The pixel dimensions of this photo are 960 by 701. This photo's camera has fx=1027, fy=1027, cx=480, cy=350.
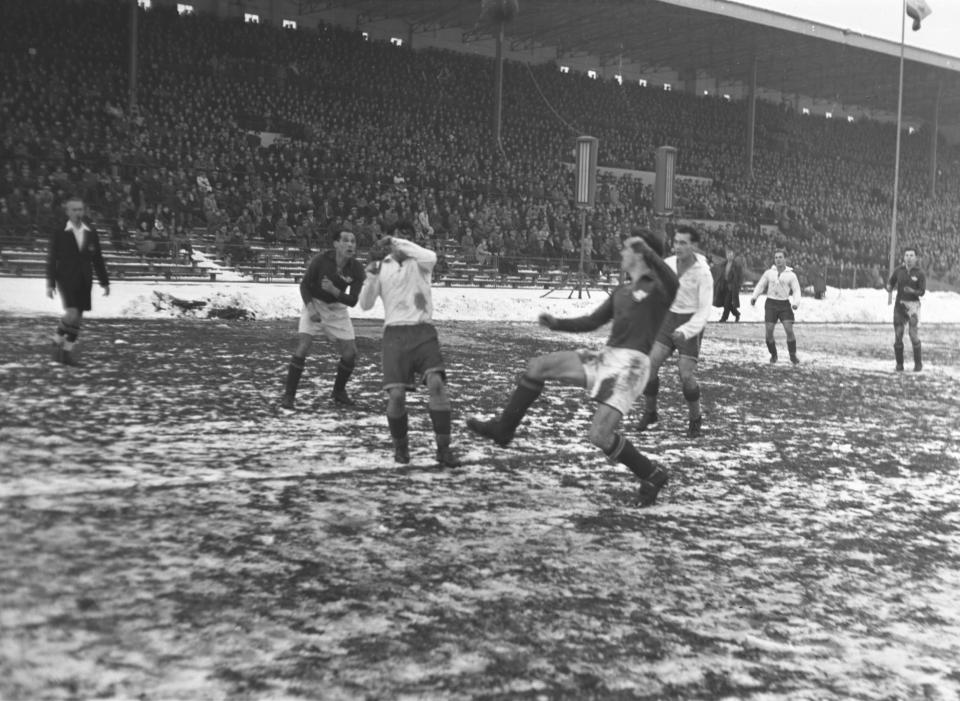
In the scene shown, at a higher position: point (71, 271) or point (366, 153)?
point (366, 153)

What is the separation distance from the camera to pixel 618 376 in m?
5.75

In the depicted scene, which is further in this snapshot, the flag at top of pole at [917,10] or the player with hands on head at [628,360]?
the flag at top of pole at [917,10]

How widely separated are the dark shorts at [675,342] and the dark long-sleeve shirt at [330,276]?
2.57 meters

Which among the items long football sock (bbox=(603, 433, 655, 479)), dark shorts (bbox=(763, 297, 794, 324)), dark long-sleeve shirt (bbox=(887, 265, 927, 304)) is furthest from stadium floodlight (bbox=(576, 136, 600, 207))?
long football sock (bbox=(603, 433, 655, 479))

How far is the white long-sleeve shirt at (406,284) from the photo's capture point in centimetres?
659

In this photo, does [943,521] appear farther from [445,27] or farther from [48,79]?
[445,27]

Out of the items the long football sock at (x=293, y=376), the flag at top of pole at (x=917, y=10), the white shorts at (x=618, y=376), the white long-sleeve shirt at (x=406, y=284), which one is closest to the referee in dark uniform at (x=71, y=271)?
the long football sock at (x=293, y=376)

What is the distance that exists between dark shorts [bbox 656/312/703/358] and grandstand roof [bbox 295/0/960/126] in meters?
31.9

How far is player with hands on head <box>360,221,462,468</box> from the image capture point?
657 centimetres

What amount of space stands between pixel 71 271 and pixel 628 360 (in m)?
7.63

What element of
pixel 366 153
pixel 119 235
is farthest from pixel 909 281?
pixel 366 153

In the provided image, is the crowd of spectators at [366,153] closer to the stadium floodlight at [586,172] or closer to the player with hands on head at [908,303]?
the stadium floodlight at [586,172]

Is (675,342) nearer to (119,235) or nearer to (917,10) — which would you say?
(119,235)

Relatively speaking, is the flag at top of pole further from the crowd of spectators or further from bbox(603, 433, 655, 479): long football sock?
bbox(603, 433, 655, 479): long football sock
